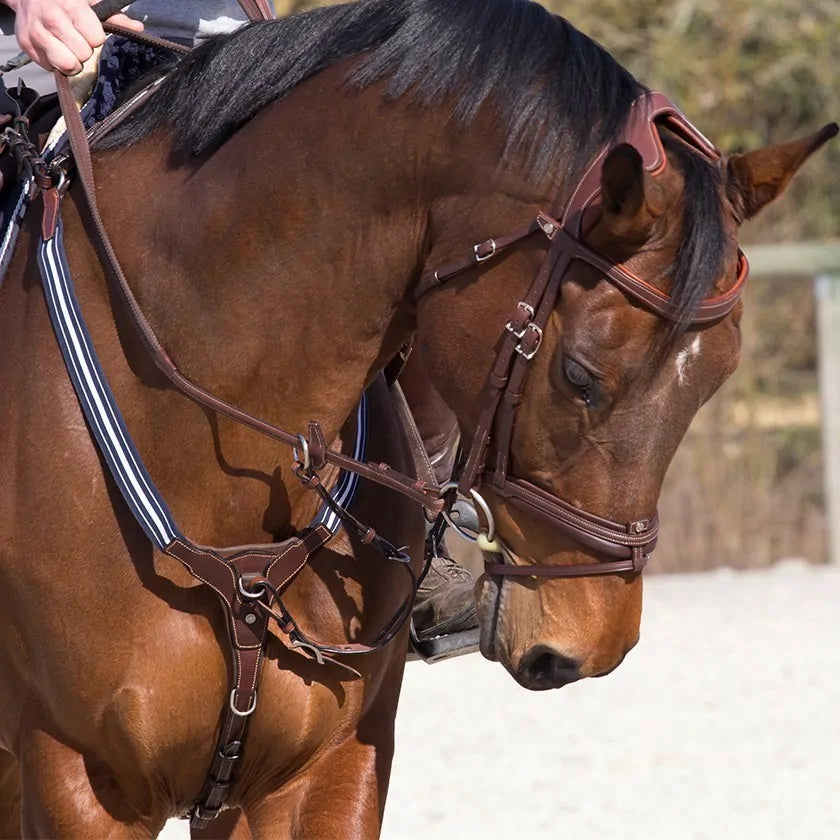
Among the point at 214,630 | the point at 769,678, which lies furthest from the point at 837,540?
the point at 214,630

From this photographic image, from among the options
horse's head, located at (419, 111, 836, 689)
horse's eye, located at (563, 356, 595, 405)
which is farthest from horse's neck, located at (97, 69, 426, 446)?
horse's eye, located at (563, 356, 595, 405)

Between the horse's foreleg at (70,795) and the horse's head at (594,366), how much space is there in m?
0.76

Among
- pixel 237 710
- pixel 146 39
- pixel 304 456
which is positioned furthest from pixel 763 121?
pixel 237 710

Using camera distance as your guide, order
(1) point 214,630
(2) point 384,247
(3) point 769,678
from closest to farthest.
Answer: (2) point 384,247 → (1) point 214,630 → (3) point 769,678

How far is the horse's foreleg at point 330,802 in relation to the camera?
289 centimetres

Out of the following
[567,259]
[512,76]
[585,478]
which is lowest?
[585,478]

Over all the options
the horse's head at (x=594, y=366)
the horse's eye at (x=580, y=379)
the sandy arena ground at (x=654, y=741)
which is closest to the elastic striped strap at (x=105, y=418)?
the horse's head at (x=594, y=366)

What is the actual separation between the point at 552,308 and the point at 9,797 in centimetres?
217

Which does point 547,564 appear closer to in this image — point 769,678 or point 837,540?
point 769,678

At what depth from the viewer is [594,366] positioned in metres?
2.32

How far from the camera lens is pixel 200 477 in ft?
8.91

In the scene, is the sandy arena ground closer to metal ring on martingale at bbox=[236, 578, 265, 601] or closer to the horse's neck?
metal ring on martingale at bbox=[236, 578, 265, 601]

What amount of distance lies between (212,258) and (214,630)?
0.65 metres

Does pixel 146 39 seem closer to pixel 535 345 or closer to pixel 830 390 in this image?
pixel 535 345
